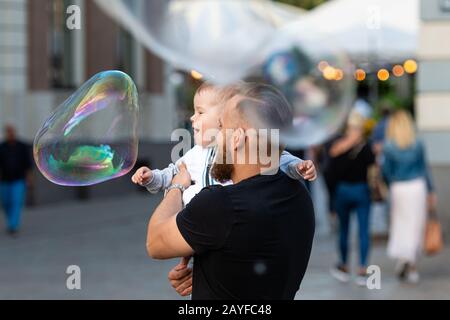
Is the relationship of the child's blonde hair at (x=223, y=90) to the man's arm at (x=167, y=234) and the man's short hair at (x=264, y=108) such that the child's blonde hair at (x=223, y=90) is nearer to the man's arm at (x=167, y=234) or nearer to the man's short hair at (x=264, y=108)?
the man's short hair at (x=264, y=108)

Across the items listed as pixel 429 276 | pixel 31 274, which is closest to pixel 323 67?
pixel 429 276

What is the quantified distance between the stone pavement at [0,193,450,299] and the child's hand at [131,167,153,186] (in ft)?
16.5

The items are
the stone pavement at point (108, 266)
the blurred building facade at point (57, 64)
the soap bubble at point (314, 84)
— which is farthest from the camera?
the blurred building facade at point (57, 64)

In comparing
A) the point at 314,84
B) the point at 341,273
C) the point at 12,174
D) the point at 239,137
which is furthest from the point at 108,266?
the point at 239,137

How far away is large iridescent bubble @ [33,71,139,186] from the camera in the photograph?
11.8 feet

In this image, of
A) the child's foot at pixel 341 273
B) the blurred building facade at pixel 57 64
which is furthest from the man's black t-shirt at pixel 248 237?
the blurred building facade at pixel 57 64

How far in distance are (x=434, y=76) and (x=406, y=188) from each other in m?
3.54

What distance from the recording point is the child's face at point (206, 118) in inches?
122

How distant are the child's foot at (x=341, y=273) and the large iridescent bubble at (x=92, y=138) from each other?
5.81 meters

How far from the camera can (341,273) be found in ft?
30.7

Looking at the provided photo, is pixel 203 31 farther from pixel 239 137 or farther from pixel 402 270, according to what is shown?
pixel 239 137

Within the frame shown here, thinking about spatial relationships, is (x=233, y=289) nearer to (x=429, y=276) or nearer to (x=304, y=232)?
(x=304, y=232)

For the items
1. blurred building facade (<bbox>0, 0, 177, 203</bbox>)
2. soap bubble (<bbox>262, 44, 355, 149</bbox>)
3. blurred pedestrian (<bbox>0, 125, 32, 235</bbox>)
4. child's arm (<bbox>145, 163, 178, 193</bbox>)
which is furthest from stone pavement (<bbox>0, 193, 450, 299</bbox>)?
child's arm (<bbox>145, 163, 178, 193</bbox>)

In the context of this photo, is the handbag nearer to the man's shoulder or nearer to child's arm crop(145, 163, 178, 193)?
child's arm crop(145, 163, 178, 193)
